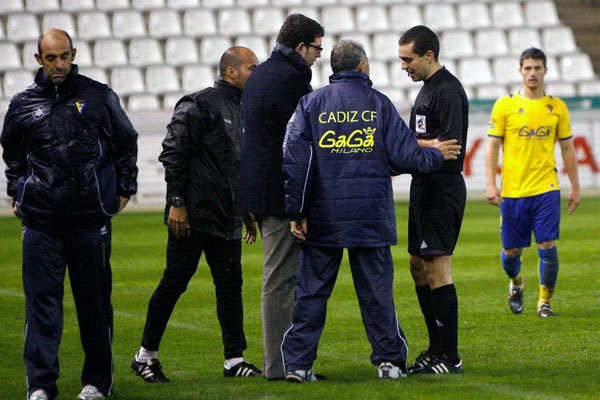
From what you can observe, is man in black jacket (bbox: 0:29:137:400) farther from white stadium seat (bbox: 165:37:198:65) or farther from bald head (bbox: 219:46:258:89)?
white stadium seat (bbox: 165:37:198:65)

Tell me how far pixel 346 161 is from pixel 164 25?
1894 cm

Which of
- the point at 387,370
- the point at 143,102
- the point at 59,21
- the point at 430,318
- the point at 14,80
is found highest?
the point at 59,21

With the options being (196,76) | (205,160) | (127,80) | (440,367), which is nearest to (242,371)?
(440,367)

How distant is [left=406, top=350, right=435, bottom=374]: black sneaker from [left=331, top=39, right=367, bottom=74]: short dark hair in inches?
67.8

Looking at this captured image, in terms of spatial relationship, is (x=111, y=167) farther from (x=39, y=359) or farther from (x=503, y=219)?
(x=503, y=219)

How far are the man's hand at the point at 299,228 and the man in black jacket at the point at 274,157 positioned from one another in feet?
0.73

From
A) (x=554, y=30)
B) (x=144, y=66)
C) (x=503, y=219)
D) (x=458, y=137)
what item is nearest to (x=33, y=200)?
(x=458, y=137)

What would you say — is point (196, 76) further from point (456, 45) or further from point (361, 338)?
point (361, 338)

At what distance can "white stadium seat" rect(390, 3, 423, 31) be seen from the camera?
977 inches

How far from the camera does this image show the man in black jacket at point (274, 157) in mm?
6086

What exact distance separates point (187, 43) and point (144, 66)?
1.07m

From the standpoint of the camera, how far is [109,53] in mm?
23562

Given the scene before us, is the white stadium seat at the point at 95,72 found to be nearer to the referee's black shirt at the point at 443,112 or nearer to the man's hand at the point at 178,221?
the man's hand at the point at 178,221

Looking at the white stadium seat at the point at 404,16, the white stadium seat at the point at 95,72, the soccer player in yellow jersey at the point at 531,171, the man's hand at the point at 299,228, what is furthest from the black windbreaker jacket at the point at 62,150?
the white stadium seat at the point at 404,16
